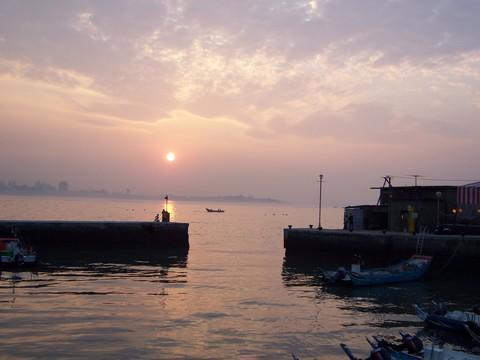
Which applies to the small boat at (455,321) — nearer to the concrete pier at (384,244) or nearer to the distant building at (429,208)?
the concrete pier at (384,244)

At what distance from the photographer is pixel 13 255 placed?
36.4 metres

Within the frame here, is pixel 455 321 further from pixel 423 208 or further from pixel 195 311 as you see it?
pixel 423 208

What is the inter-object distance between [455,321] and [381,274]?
12362 mm

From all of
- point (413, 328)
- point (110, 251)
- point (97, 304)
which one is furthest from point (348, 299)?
point (110, 251)

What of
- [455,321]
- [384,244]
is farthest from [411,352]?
[384,244]

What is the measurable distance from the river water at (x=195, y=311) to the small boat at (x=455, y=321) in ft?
1.61

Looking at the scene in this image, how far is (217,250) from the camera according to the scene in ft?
196

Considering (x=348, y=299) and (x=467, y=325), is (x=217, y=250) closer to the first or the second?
(x=348, y=299)

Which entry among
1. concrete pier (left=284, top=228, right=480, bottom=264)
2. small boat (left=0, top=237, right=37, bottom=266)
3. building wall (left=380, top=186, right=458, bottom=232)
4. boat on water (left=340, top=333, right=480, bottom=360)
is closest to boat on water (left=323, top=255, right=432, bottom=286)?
concrete pier (left=284, top=228, right=480, bottom=264)

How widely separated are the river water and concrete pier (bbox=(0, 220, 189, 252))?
7415mm

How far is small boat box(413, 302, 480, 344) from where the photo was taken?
70.5 feet

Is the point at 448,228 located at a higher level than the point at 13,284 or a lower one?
higher

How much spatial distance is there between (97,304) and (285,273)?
18081mm

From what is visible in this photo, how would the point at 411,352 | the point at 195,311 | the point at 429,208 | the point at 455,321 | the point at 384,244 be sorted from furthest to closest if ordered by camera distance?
the point at 429,208, the point at 384,244, the point at 195,311, the point at 455,321, the point at 411,352
